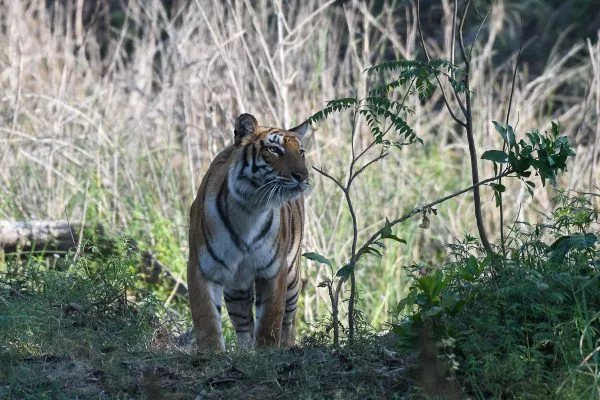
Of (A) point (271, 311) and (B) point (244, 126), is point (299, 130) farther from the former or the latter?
(A) point (271, 311)

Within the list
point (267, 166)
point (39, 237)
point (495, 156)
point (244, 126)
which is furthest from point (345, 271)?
point (39, 237)

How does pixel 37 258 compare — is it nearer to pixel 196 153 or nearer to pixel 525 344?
pixel 196 153

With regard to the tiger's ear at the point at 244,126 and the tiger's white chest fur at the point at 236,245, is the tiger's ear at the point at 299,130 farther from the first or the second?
the tiger's white chest fur at the point at 236,245

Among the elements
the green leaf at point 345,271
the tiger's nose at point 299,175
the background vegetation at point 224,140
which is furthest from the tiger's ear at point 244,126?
the green leaf at point 345,271

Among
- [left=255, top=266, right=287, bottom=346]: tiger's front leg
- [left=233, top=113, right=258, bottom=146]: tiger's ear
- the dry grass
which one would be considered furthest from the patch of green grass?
the dry grass

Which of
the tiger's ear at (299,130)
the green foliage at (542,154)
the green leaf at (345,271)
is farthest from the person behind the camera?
the tiger's ear at (299,130)

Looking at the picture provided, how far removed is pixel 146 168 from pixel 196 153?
0.52 m

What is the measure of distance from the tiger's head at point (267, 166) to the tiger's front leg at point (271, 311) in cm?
41

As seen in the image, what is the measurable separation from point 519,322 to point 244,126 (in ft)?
6.68

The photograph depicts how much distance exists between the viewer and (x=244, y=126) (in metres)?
5.36

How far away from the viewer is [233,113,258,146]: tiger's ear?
5336 mm

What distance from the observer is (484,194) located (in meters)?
8.38

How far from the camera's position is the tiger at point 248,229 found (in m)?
5.23

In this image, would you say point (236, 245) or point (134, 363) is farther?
point (236, 245)
